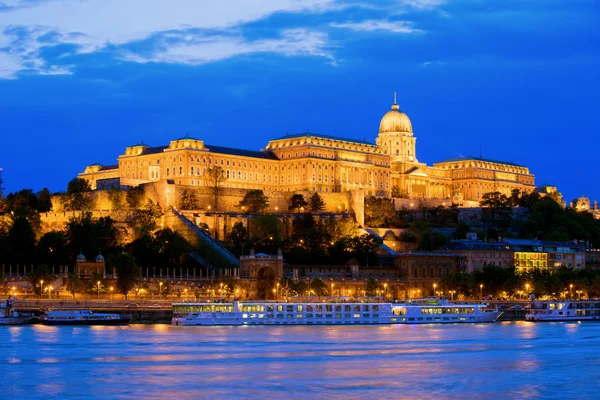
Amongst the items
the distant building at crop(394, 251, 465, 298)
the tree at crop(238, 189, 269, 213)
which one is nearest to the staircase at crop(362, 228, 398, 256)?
the distant building at crop(394, 251, 465, 298)

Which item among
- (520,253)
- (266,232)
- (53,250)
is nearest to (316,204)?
(266,232)

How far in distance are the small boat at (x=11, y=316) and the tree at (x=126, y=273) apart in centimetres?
915

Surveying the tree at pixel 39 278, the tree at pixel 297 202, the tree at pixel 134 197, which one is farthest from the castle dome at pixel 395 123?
the tree at pixel 39 278

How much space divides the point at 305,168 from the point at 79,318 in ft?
204

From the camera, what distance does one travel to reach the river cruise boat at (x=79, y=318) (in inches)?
3253

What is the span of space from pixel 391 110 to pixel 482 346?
356ft

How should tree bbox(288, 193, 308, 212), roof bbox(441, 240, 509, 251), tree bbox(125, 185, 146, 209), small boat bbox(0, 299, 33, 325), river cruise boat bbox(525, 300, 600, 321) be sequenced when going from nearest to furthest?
small boat bbox(0, 299, 33, 325) < river cruise boat bbox(525, 300, 600, 321) < tree bbox(125, 185, 146, 209) < roof bbox(441, 240, 509, 251) < tree bbox(288, 193, 308, 212)

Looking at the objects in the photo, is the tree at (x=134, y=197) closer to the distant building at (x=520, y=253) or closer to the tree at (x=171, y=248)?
the tree at (x=171, y=248)

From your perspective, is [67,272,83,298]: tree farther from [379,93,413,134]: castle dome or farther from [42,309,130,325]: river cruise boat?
[379,93,413,134]: castle dome

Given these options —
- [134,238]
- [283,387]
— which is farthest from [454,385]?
[134,238]

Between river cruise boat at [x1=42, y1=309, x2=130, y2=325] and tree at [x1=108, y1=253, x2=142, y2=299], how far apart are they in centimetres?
754

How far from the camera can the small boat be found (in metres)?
82.1

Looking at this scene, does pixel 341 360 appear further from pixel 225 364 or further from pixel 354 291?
pixel 354 291

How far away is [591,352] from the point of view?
2470 inches
